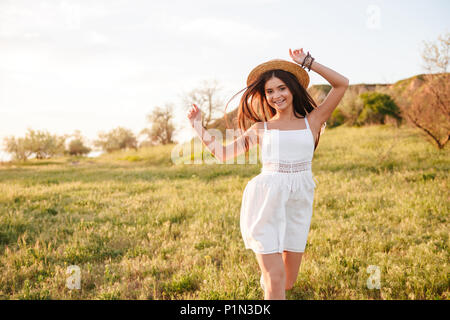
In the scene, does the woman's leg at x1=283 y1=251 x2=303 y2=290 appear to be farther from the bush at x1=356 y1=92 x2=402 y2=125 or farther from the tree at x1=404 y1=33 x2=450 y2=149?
the bush at x1=356 y1=92 x2=402 y2=125

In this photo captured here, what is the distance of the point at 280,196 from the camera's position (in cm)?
302

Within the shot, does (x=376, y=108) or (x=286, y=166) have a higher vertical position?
(x=376, y=108)

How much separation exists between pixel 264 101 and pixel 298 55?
680 millimetres

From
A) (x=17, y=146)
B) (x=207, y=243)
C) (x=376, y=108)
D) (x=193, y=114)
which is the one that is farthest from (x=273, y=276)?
(x=17, y=146)

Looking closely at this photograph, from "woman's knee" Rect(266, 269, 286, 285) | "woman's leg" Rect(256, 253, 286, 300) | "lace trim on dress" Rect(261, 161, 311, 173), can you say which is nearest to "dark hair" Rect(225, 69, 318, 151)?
"lace trim on dress" Rect(261, 161, 311, 173)

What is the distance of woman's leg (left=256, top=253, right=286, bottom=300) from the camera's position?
2.81 meters

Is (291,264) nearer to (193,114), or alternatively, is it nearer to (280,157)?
(280,157)

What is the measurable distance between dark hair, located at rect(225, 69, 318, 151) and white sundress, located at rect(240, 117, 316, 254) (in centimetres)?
36

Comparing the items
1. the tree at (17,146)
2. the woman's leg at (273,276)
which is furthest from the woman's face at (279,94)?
the tree at (17,146)

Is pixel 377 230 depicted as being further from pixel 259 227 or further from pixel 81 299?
pixel 81 299

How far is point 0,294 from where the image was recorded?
12.2 feet

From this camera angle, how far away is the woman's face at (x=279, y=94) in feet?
10.8

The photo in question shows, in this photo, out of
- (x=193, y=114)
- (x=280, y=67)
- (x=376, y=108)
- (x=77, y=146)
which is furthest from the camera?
(x=77, y=146)
